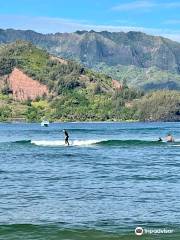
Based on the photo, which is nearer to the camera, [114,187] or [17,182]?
[114,187]

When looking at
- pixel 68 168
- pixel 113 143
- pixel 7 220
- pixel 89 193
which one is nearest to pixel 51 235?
pixel 7 220

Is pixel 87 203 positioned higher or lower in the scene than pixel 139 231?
lower

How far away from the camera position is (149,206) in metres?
37.2

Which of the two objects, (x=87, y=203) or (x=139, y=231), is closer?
(x=139, y=231)

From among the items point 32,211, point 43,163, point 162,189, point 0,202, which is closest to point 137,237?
point 32,211

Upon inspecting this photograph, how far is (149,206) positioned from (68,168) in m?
28.2

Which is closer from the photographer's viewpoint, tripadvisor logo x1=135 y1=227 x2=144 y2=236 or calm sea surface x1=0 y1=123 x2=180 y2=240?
tripadvisor logo x1=135 y1=227 x2=144 y2=236

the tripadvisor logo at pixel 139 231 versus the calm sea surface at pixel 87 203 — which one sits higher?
the tripadvisor logo at pixel 139 231

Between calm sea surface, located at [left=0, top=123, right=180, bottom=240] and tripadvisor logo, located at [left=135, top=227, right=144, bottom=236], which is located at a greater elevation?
tripadvisor logo, located at [left=135, top=227, right=144, bottom=236]

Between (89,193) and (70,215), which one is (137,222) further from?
(89,193)

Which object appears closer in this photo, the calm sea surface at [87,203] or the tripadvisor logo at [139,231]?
the tripadvisor logo at [139,231]

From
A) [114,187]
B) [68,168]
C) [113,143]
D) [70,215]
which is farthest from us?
[113,143]

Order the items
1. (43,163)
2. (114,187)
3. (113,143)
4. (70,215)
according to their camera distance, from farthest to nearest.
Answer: (113,143), (43,163), (114,187), (70,215)

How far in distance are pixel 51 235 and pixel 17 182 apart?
19848mm
